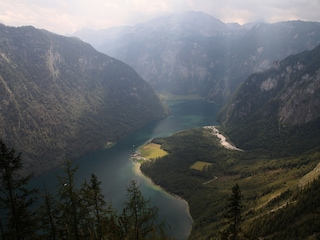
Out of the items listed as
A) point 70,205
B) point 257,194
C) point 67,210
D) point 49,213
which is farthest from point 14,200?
point 257,194

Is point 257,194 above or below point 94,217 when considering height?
below

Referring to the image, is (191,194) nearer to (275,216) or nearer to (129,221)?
(275,216)

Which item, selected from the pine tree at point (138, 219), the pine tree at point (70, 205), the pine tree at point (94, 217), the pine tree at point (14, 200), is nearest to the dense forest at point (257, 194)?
the pine tree at point (94, 217)

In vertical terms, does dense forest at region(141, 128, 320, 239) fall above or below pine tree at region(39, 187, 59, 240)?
below

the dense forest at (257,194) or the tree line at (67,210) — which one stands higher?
the tree line at (67,210)

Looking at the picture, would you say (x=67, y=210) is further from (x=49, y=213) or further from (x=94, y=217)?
(x=94, y=217)

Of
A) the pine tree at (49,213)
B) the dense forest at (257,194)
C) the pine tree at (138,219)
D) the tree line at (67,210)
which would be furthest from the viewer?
the dense forest at (257,194)

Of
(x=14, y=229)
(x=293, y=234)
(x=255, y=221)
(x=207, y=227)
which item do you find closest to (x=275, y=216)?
(x=255, y=221)

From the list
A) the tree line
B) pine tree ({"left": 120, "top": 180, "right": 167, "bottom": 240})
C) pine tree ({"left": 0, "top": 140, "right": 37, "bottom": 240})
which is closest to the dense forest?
the tree line

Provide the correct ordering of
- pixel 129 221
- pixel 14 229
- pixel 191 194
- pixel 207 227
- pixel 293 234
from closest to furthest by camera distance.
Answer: pixel 129 221
pixel 14 229
pixel 293 234
pixel 207 227
pixel 191 194

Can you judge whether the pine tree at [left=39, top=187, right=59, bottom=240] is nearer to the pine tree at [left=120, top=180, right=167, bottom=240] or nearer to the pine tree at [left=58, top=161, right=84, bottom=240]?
the pine tree at [left=58, top=161, right=84, bottom=240]

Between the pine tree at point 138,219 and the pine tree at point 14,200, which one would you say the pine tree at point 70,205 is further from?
the pine tree at point 138,219
